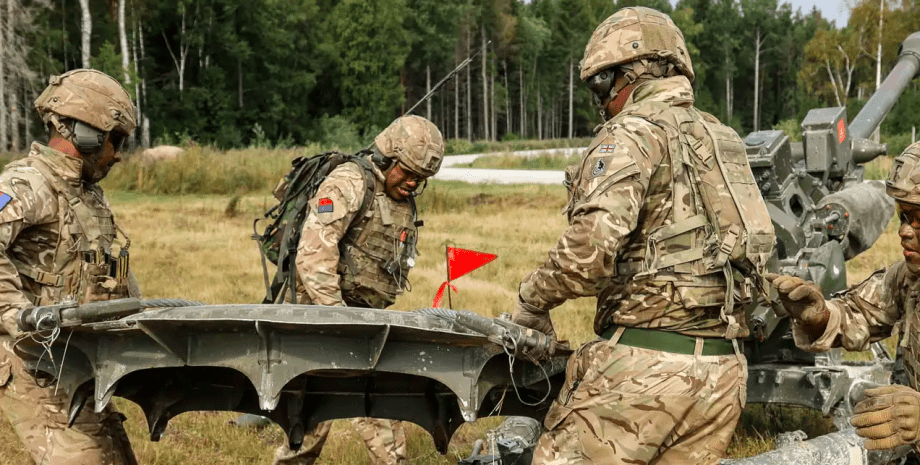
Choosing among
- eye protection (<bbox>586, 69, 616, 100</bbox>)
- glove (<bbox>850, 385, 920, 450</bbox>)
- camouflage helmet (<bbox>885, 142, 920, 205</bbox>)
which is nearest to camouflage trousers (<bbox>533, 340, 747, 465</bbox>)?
glove (<bbox>850, 385, 920, 450</bbox>)

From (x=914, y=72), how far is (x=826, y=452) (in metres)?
4.54

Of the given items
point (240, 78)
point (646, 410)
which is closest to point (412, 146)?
point (646, 410)

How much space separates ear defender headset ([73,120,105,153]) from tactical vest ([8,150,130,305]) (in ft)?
0.55

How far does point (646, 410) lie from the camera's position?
3545 mm

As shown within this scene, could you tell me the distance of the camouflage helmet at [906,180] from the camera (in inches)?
144

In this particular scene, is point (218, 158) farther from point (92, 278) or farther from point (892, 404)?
point (892, 404)

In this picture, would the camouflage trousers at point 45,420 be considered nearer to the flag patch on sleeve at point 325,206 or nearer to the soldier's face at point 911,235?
the flag patch on sleeve at point 325,206

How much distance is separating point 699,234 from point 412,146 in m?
2.44

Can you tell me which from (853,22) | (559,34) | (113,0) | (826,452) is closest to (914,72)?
(826,452)

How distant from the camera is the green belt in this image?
364 cm

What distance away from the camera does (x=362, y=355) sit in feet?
11.6

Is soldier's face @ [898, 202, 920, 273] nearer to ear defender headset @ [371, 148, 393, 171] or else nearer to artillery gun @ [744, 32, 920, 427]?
artillery gun @ [744, 32, 920, 427]

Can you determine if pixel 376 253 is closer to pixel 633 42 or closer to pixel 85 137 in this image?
pixel 85 137

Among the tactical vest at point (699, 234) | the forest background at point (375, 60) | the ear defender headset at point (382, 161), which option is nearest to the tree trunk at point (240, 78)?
the forest background at point (375, 60)
